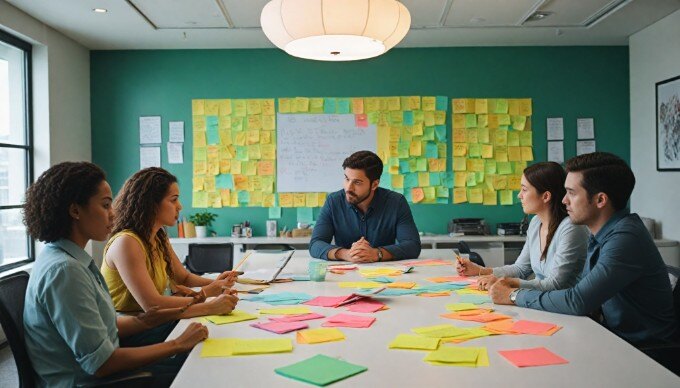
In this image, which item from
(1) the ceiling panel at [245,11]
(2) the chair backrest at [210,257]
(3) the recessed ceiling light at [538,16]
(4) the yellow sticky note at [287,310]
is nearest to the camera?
(4) the yellow sticky note at [287,310]

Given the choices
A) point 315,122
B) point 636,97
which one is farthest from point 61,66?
point 636,97

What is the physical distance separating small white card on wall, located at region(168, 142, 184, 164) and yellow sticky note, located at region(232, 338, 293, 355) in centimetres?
414

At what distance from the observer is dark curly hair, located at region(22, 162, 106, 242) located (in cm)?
172

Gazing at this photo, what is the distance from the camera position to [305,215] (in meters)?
5.68

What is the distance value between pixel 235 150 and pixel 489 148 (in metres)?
2.33

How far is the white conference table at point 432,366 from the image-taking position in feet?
4.69

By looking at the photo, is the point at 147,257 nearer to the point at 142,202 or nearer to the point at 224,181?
the point at 142,202

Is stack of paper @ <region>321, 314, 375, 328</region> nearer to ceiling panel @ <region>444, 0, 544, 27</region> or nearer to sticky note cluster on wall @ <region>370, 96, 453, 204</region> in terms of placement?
ceiling panel @ <region>444, 0, 544, 27</region>

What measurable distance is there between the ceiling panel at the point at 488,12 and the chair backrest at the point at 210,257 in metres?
2.30

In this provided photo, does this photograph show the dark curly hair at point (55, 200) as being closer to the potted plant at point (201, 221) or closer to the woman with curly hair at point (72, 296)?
the woman with curly hair at point (72, 296)

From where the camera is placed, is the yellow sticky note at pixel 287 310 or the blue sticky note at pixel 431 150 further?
the blue sticky note at pixel 431 150

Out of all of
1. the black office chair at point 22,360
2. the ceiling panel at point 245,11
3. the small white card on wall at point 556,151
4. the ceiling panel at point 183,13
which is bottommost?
the black office chair at point 22,360

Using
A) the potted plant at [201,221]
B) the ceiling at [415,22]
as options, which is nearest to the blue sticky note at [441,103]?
the ceiling at [415,22]

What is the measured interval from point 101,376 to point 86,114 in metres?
4.41
